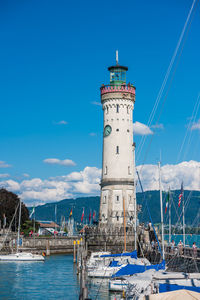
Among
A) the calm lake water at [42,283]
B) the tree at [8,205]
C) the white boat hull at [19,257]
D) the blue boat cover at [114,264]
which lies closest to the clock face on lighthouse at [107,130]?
the calm lake water at [42,283]

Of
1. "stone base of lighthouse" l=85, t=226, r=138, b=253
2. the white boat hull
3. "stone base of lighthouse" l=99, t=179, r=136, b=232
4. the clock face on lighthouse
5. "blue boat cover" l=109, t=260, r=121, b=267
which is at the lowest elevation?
the white boat hull

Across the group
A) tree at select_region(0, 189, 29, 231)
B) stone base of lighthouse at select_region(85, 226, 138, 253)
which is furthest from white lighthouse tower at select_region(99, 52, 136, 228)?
tree at select_region(0, 189, 29, 231)

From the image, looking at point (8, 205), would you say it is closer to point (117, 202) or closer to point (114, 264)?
point (117, 202)

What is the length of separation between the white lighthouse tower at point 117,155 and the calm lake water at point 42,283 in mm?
11576

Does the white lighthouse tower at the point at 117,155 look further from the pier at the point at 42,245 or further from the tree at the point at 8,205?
the tree at the point at 8,205

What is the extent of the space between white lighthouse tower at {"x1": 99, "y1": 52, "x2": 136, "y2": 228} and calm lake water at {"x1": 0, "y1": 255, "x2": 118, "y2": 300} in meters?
11.6

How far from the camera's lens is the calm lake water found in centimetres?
4000

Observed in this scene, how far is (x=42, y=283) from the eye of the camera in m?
47.8

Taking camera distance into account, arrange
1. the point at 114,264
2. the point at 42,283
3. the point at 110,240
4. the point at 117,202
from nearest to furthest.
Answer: the point at 114,264 → the point at 42,283 → the point at 110,240 → the point at 117,202

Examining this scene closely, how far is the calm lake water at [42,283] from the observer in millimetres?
40000

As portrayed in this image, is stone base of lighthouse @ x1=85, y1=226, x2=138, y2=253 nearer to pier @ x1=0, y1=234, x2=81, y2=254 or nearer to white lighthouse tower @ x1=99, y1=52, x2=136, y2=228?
white lighthouse tower @ x1=99, y1=52, x2=136, y2=228

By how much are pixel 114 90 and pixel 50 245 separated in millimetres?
36043

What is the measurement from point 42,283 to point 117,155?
29.9m

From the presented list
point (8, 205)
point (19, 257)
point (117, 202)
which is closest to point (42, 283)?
point (19, 257)
